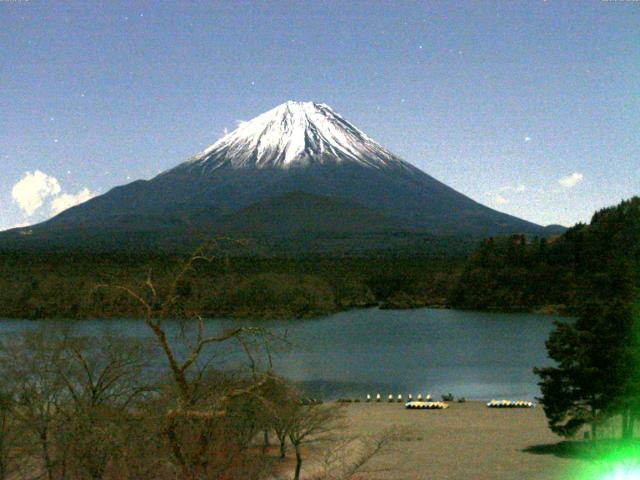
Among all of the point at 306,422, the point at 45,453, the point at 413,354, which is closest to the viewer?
the point at 45,453

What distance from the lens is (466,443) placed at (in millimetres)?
20656

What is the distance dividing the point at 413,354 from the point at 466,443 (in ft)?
86.7

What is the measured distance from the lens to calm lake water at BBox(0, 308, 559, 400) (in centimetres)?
3475

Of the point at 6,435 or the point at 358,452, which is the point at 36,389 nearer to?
the point at 6,435

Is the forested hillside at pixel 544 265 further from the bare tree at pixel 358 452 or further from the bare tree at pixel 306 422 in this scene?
the bare tree at pixel 306 422

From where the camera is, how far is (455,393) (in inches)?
1316

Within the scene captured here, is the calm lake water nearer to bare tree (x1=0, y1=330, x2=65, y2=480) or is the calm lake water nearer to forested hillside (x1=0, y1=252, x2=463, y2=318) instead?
forested hillside (x1=0, y1=252, x2=463, y2=318)

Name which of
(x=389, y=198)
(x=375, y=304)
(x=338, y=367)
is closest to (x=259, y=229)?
(x=389, y=198)

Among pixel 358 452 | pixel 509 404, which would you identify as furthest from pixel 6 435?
pixel 509 404

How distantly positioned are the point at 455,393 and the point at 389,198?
15397 cm

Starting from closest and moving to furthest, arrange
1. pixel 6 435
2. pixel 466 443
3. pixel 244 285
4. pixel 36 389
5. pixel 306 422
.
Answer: pixel 6 435 < pixel 36 389 < pixel 306 422 < pixel 466 443 < pixel 244 285

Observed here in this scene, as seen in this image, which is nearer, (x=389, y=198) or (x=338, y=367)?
(x=338, y=367)

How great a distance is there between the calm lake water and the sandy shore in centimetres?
459

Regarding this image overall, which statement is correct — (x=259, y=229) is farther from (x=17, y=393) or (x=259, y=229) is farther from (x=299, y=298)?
(x=17, y=393)
